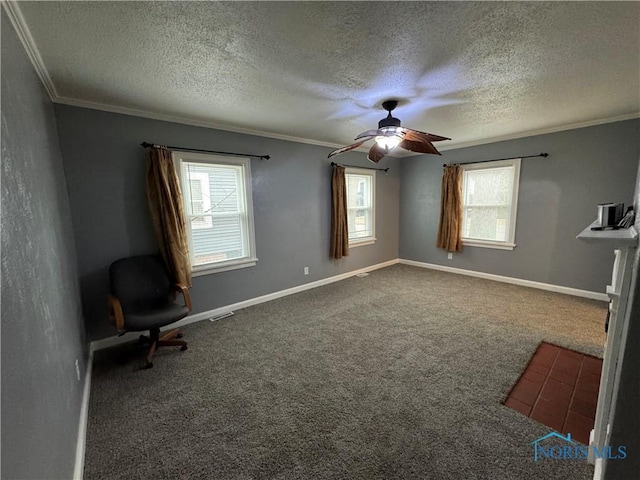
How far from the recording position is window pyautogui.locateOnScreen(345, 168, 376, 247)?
4.97 m

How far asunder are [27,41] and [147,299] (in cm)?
210

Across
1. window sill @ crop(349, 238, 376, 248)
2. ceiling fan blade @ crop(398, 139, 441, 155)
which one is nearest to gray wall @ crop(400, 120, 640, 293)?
window sill @ crop(349, 238, 376, 248)

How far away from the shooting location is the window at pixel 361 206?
4973mm

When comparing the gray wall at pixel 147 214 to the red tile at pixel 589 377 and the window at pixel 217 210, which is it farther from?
the red tile at pixel 589 377

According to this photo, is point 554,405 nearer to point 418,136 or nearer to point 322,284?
point 418,136

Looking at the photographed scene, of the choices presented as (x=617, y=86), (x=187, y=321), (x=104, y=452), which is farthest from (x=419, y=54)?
(x=187, y=321)

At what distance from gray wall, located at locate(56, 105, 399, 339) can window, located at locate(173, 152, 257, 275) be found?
0.43ft

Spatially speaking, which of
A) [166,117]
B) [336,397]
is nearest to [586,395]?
[336,397]

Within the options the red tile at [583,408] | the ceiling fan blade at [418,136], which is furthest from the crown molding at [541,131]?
the red tile at [583,408]

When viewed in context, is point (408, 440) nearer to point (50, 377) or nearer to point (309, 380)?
point (309, 380)

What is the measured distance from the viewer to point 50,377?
1.17m

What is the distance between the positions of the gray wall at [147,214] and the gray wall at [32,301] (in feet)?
2.17

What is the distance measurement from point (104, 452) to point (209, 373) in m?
0.77

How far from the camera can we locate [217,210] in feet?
11.0
